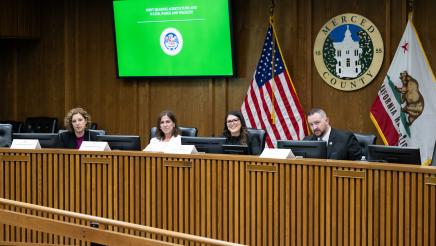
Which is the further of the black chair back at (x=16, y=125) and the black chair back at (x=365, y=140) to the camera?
the black chair back at (x=16, y=125)

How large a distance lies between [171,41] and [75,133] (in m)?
2.83

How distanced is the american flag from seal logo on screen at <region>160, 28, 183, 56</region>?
1208mm

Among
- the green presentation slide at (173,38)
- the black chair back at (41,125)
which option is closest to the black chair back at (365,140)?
the green presentation slide at (173,38)

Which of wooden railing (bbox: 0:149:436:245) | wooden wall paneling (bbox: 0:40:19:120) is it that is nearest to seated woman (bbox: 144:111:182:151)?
wooden railing (bbox: 0:149:436:245)

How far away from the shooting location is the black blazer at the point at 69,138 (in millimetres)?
7246

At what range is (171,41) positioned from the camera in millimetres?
9828

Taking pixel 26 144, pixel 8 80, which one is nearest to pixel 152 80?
pixel 8 80

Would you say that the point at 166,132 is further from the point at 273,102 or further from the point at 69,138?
the point at 273,102

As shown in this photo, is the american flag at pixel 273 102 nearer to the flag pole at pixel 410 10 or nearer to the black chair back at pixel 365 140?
the flag pole at pixel 410 10

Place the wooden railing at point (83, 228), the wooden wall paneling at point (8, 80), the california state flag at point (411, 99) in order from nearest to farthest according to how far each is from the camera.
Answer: the wooden railing at point (83, 228) → the california state flag at point (411, 99) → the wooden wall paneling at point (8, 80)

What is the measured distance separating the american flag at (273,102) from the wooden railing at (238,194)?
10.1 ft

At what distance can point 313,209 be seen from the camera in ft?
17.3

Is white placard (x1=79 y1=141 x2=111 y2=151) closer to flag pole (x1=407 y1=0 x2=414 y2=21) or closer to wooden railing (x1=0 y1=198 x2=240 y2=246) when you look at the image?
wooden railing (x1=0 y1=198 x2=240 y2=246)

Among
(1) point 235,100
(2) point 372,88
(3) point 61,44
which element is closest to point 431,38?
(2) point 372,88
